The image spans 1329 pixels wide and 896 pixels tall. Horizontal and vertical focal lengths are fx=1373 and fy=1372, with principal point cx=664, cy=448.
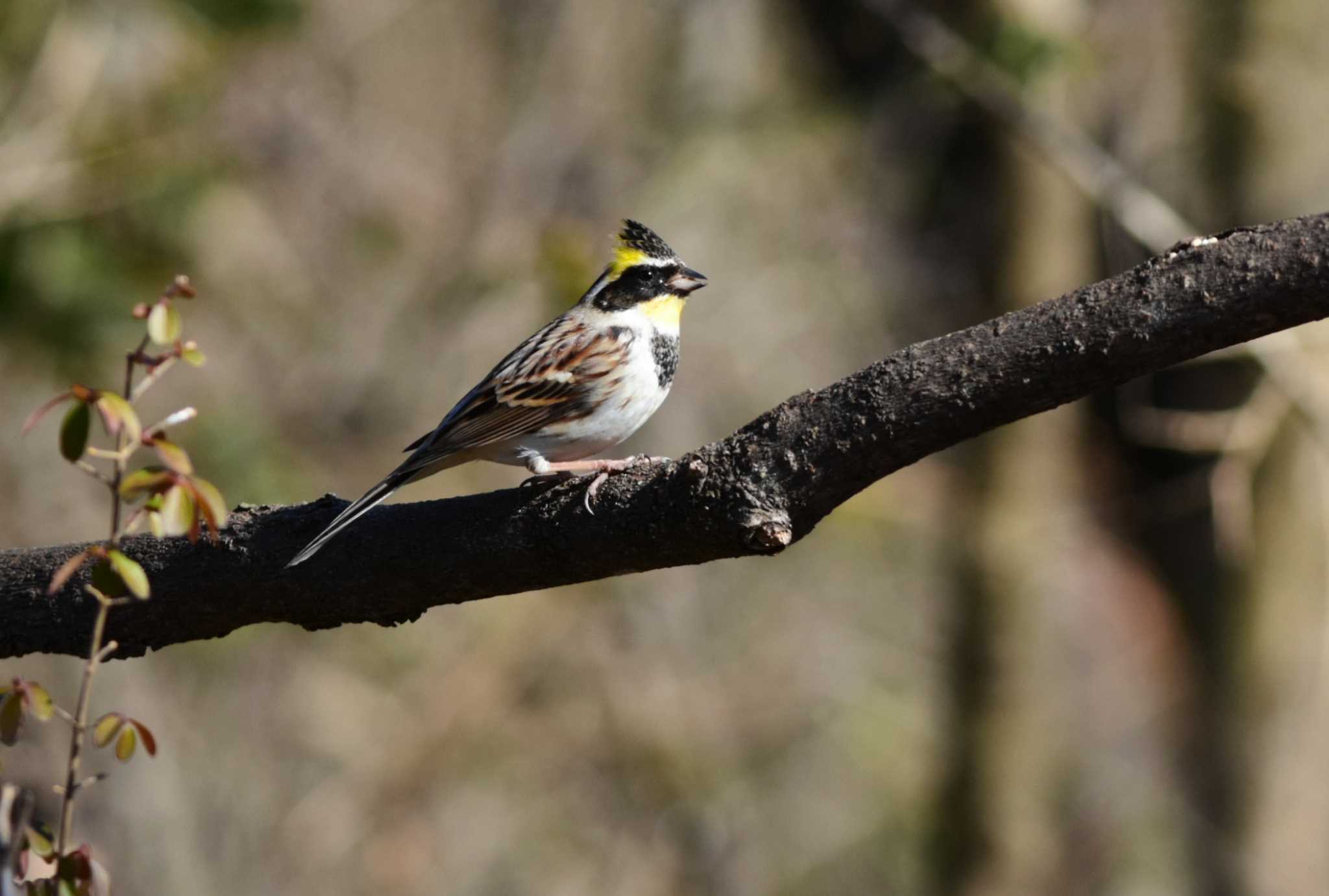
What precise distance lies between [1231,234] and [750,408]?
10662 mm

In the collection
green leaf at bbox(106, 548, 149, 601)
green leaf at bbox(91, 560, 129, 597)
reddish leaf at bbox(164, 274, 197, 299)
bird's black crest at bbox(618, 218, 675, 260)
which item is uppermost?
bird's black crest at bbox(618, 218, 675, 260)

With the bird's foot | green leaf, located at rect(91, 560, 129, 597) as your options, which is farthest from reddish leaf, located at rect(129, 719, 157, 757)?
the bird's foot

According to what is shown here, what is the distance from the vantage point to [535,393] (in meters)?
5.36

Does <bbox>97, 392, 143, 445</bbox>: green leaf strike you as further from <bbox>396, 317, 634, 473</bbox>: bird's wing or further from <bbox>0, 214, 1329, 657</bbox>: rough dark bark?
<bbox>396, 317, 634, 473</bbox>: bird's wing

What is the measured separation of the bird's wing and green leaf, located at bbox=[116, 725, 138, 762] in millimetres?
2529

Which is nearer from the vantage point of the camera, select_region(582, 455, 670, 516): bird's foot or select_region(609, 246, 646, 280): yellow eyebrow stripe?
select_region(582, 455, 670, 516): bird's foot

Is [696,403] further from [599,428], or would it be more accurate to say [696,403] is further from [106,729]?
[106,729]

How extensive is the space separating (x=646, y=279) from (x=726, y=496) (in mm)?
2903

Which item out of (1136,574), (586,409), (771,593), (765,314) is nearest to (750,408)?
(765,314)

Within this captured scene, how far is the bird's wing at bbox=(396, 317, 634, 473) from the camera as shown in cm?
515

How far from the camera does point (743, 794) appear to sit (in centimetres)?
1299

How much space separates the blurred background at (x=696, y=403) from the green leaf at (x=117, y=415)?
18.2 feet

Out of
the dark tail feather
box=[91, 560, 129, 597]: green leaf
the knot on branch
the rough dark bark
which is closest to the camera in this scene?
box=[91, 560, 129, 597]: green leaf

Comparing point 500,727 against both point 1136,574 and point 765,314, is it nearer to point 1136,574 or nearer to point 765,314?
point 765,314
